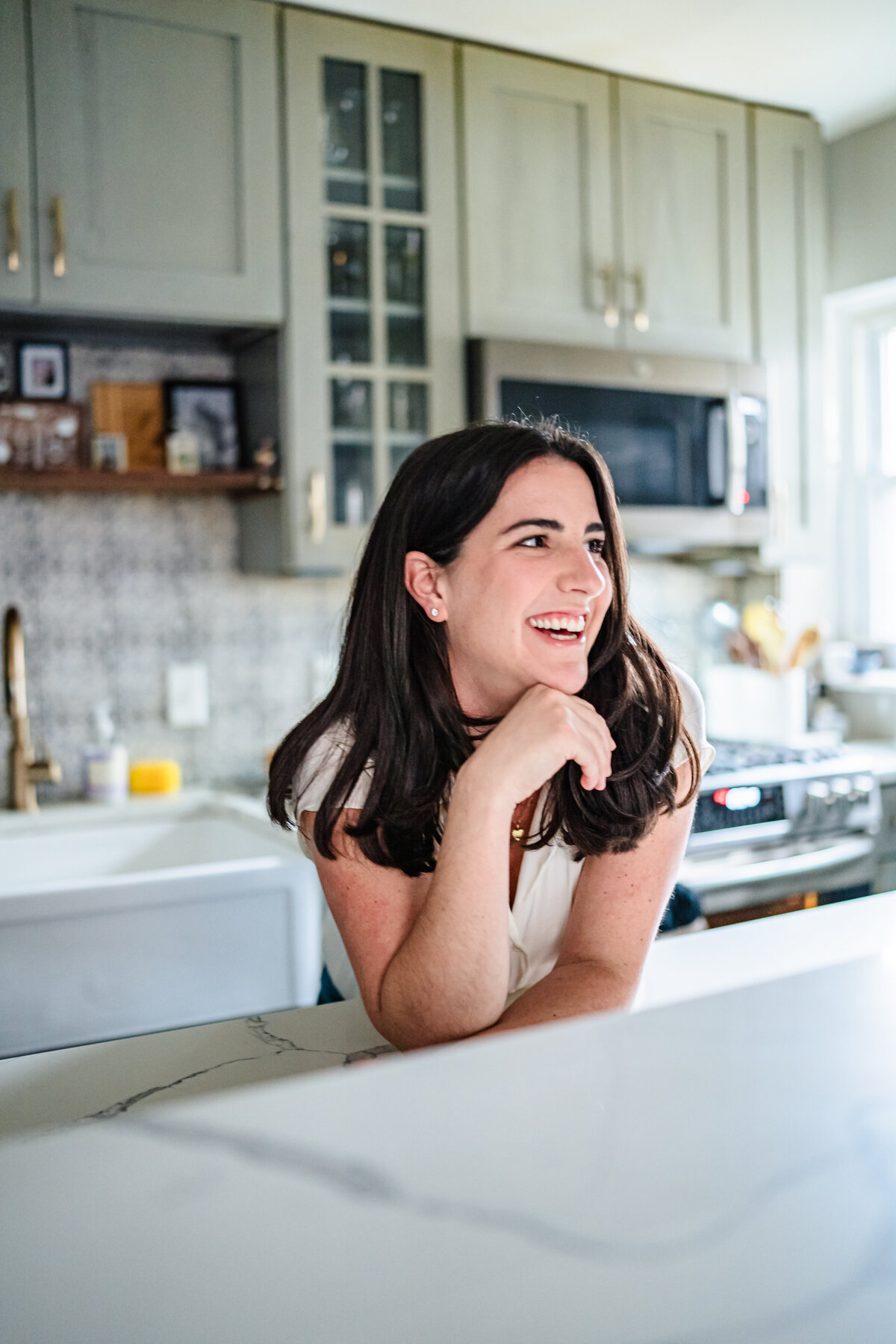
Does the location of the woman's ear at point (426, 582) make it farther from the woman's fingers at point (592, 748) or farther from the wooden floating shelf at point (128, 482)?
the wooden floating shelf at point (128, 482)

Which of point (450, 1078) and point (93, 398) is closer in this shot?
point (450, 1078)

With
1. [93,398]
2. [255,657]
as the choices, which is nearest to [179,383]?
[93,398]

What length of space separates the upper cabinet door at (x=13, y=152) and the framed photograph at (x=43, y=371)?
312mm

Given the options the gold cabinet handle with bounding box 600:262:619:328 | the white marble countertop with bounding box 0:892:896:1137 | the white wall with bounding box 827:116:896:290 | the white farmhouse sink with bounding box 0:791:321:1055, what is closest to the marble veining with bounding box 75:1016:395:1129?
the white marble countertop with bounding box 0:892:896:1137

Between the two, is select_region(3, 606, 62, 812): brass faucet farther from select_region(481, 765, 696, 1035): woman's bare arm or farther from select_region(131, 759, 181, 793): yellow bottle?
select_region(481, 765, 696, 1035): woman's bare arm

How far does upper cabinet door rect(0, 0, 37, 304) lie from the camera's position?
2.08 meters

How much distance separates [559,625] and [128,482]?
4.53 feet

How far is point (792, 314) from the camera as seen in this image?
3.02 m

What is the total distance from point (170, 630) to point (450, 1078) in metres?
2.29

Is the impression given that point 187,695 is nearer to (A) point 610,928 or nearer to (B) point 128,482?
(B) point 128,482

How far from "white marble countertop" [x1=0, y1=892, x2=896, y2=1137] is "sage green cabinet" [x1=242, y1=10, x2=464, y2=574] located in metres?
1.50

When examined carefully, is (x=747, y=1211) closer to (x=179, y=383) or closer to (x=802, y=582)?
(x=179, y=383)

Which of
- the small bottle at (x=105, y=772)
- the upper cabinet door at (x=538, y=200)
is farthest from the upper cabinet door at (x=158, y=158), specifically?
the small bottle at (x=105, y=772)

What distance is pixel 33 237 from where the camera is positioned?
211cm
